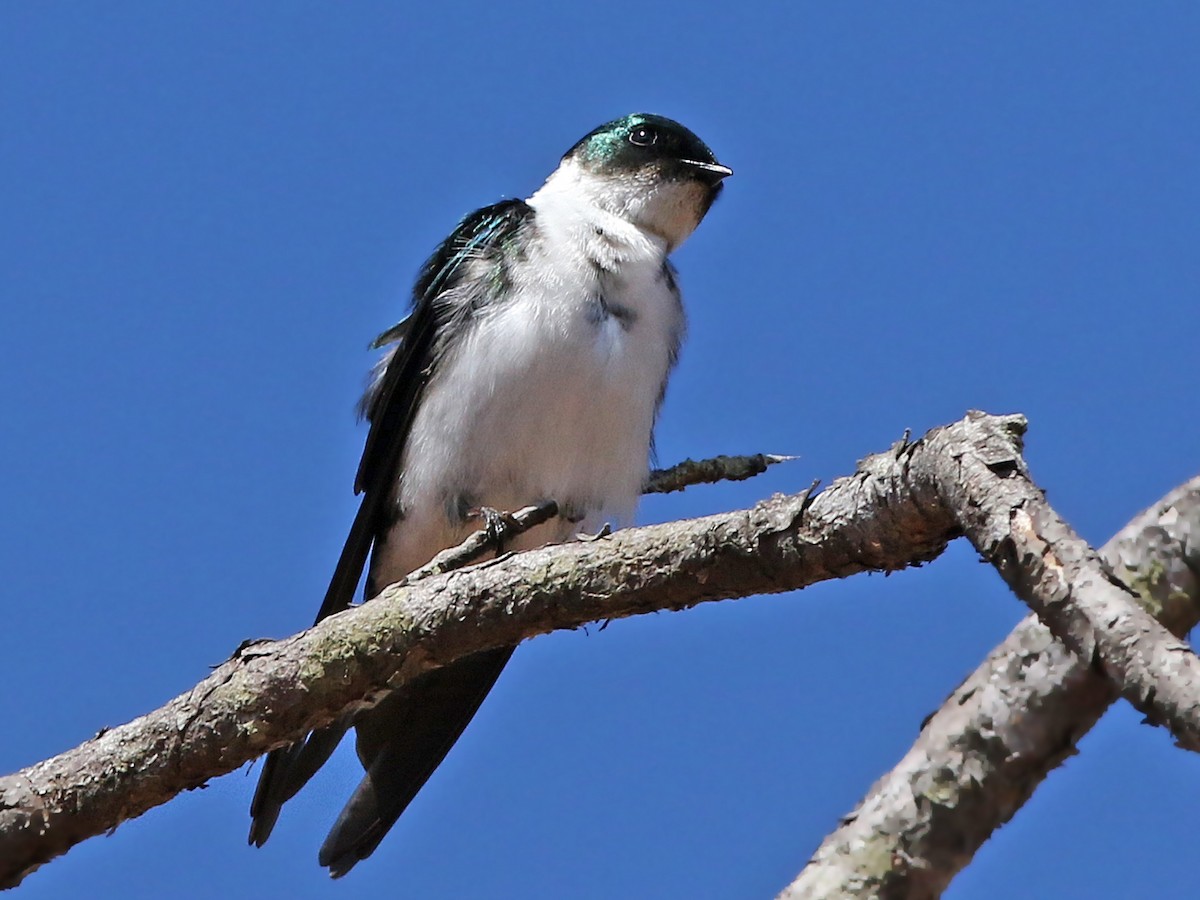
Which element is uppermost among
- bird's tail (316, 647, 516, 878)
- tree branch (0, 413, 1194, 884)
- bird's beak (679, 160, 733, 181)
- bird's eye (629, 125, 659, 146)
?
bird's eye (629, 125, 659, 146)

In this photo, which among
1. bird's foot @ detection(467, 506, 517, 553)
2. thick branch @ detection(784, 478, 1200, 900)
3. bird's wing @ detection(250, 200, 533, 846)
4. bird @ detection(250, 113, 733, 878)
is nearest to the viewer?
thick branch @ detection(784, 478, 1200, 900)

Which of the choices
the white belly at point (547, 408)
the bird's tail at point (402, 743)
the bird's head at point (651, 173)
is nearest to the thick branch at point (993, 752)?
the bird's tail at point (402, 743)

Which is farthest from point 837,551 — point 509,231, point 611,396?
point 509,231

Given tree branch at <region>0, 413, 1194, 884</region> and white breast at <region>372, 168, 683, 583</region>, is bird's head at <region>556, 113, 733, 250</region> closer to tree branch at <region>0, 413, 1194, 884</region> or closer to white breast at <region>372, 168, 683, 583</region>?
white breast at <region>372, 168, 683, 583</region>

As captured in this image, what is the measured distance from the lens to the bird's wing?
6516mm

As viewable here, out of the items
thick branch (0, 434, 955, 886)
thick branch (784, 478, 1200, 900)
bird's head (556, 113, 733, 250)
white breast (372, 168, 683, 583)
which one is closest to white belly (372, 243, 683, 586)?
white breast (372, 168, 683, 583)

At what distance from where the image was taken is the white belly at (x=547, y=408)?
6211 millimetres

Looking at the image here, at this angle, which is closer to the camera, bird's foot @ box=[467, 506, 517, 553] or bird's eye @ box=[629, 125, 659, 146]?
bird's foot @ box=[467, 506, 517, 553]

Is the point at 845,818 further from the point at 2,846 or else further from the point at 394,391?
the point at 394,391

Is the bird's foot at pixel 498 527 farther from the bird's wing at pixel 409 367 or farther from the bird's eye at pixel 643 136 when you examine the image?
the bird's eye at pixel 643 136

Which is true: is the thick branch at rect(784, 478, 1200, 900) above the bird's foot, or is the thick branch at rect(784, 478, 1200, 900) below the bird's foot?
below

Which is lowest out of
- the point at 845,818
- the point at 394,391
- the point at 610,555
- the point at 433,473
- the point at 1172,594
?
the point at 845,818

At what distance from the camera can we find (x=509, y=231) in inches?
260

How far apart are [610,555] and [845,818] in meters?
1.43
